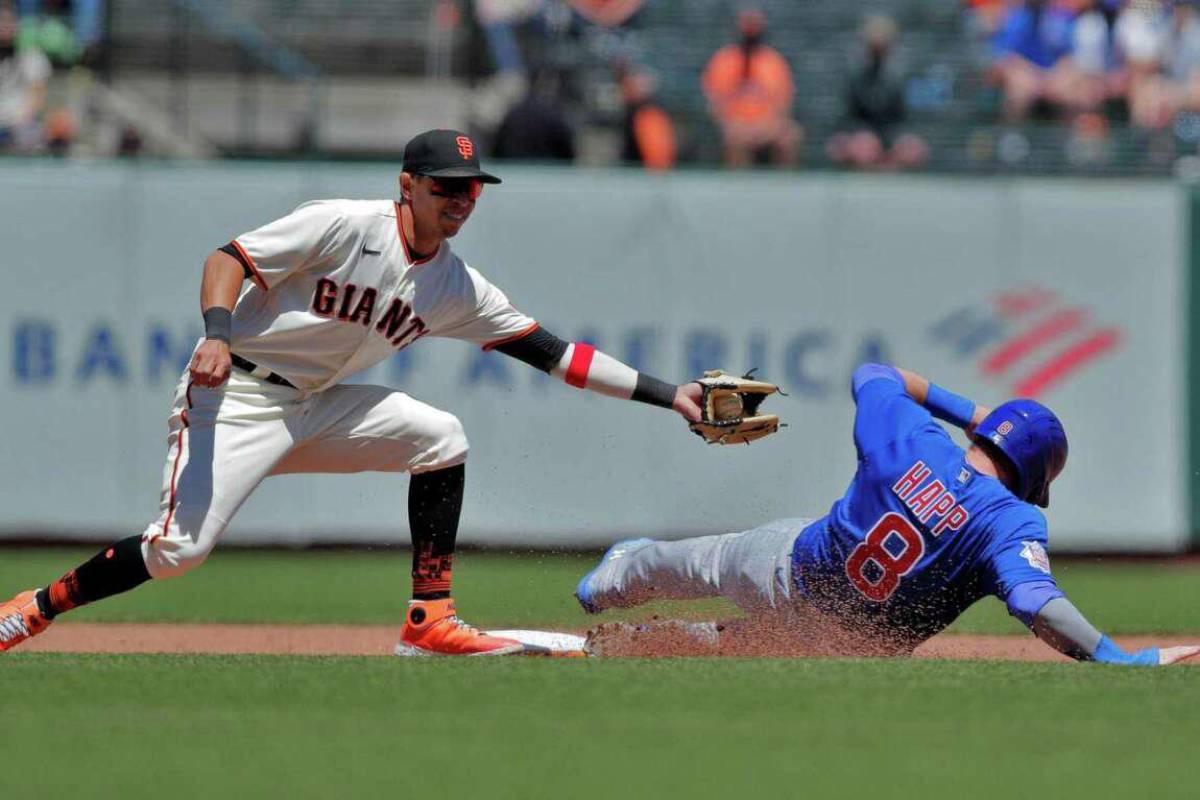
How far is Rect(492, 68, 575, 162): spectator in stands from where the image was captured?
11.4 meters

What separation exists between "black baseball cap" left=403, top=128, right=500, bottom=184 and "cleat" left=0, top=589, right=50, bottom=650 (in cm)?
186

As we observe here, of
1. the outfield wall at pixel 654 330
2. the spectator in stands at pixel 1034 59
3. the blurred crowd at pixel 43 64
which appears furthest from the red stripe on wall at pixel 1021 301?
the blurred crowd at pixel 43 64

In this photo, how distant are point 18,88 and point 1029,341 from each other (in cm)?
717

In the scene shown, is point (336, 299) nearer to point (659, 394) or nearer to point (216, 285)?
point (216, 285)

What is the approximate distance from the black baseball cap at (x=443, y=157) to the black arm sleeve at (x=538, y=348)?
74 centimetres

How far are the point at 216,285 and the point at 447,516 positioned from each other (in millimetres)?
1142

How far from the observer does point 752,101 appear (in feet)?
40.6

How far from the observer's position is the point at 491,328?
602 cm

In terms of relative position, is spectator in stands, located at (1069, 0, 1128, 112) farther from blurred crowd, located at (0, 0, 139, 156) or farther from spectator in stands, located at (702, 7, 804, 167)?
blurred crowd, located at (0, 0, 139, 156)

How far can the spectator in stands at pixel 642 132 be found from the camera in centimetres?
1212

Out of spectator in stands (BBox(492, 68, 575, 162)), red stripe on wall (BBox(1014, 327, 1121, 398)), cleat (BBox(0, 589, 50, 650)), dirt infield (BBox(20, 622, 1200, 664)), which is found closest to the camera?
cleat (BBox(0, 589, 50, 650))

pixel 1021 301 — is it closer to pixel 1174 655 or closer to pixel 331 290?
pixel 1174 655

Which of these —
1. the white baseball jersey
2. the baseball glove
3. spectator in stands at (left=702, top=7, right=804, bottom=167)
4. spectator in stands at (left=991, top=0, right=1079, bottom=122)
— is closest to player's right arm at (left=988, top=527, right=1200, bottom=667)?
the baseball glove

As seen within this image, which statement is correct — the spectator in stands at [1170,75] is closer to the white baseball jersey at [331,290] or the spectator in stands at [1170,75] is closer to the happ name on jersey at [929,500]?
the happ name on jersey at [929,500]
